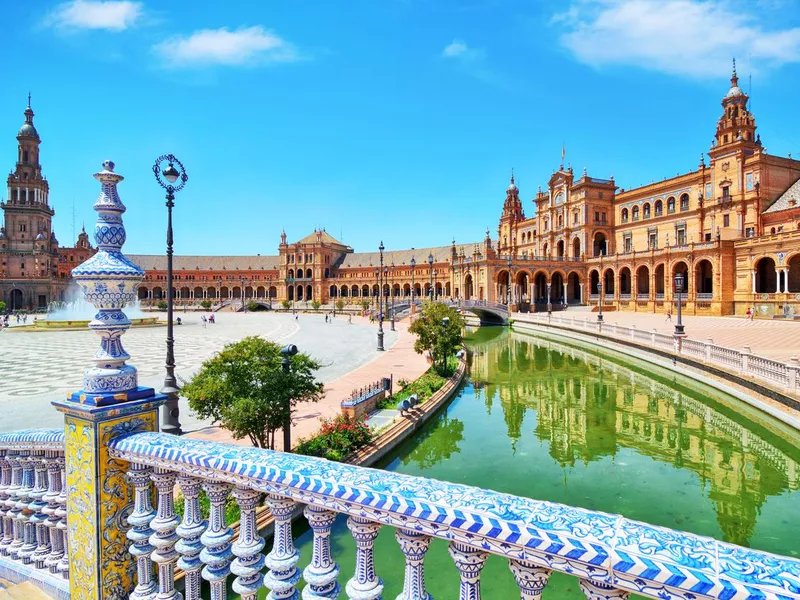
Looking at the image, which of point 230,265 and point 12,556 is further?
point 230,265

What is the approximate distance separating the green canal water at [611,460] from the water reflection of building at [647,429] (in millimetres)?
41

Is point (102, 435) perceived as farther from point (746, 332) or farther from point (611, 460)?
point (746, 332)

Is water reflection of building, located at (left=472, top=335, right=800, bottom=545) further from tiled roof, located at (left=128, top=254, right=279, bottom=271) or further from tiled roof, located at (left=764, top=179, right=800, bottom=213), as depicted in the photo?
tiled roof, located at (left=128, top=254, right=279, bottom=271)

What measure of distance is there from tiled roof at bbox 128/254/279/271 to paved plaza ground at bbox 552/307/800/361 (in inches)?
3332

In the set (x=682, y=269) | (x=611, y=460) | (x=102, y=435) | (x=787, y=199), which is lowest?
(x=611, y=460)

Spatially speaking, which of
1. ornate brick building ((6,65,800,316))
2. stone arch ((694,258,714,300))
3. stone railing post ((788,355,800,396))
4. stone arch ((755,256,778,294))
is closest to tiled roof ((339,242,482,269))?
ornate brick building ((6,65,800,316))

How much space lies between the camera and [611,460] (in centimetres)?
1217

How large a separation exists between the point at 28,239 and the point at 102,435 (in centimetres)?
10450

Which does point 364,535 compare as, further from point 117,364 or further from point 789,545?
point 789,545

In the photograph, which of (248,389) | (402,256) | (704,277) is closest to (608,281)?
(704,277)

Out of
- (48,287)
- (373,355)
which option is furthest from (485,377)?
(48,287)

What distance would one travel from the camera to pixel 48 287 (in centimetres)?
8088

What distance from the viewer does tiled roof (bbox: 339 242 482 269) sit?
9270cm

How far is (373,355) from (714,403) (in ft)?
53.8
